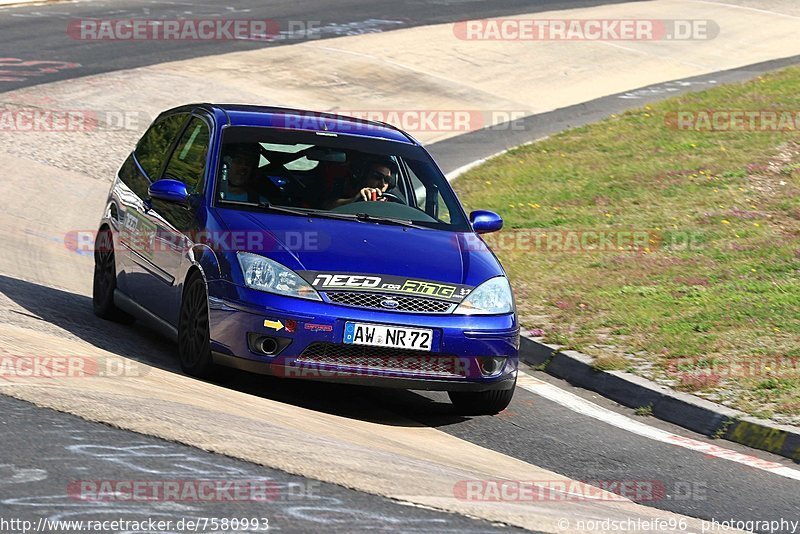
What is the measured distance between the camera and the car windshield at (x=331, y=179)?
8.84 metres

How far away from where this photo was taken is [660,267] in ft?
41.8

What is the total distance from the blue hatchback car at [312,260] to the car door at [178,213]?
15 millimetres

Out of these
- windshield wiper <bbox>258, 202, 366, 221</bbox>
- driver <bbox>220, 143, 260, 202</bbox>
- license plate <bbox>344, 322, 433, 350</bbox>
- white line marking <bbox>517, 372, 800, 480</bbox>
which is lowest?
white line marking <bbox>517, 372, 800, 480</bbox>

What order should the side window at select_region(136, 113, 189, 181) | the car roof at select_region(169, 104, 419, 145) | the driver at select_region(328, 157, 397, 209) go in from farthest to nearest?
the side window at select_region(136, 113, 189, 181) < the car roof at select_region(169, 104, 419, 145) < the driver at select_region(328, 157, 397, 209)

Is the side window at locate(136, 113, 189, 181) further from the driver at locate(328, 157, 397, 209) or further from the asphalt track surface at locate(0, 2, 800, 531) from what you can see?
the driver at locate(328, 157, 397, 209)

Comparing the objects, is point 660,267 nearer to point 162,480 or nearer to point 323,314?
point 323,314

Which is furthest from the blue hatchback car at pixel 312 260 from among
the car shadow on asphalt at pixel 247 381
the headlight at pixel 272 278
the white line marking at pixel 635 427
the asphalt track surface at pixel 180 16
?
the asphalt track surface at pixel 180 16

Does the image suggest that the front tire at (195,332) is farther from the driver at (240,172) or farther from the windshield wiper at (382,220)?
the windshield wiper at (382,220)

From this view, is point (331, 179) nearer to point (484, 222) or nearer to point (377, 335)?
point (484, 222)

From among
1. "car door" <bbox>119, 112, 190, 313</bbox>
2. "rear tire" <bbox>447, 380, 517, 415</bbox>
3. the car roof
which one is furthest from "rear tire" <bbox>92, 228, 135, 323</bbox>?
"rear tire" <bbox>447, 380, 517, 415</bbox>

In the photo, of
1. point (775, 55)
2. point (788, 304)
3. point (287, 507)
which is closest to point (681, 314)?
point (788, 304)

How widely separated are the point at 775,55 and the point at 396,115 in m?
9.62

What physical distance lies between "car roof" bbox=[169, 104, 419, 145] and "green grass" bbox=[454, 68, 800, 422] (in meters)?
2.10

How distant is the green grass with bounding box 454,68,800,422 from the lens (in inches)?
388
